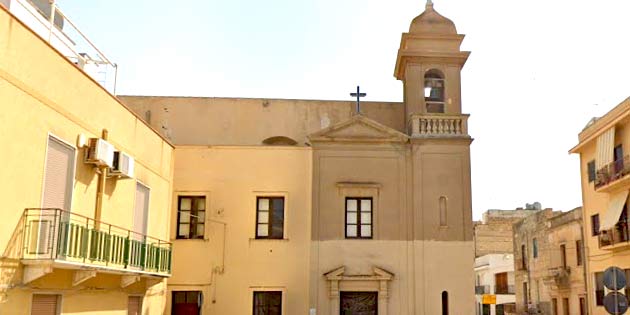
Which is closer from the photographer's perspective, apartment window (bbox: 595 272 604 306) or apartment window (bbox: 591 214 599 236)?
apartment window (bbox: 595 272 604 306)

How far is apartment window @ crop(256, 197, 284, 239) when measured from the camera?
22188 millimetres

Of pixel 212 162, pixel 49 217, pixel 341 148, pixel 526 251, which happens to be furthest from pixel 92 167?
pixel 526 251

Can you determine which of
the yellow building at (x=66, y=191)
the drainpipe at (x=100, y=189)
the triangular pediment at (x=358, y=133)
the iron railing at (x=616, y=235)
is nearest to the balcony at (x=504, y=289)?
the iron railing at (x=616, y=235)

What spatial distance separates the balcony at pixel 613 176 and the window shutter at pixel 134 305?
19.8 metres

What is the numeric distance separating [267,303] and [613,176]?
1658 cm

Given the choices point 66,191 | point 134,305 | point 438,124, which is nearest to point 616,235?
point 438,124

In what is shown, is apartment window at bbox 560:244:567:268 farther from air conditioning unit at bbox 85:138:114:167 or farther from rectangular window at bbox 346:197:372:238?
air conditioning unit at bbox 85:138:114:167

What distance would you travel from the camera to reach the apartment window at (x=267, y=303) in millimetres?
21734

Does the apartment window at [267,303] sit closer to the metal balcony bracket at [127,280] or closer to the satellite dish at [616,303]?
the metal balcony bracket at [127,280]

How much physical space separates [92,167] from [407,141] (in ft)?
35.8

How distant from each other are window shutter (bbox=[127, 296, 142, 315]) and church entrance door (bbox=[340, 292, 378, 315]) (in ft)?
21.2

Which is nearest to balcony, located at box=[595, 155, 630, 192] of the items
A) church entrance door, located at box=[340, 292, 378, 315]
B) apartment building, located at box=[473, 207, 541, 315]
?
church entrance door, located at box=[340, 292, 378, 315]

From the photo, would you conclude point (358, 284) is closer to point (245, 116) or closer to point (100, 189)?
point (245, 116)

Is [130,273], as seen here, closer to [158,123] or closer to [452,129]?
[158,123]
